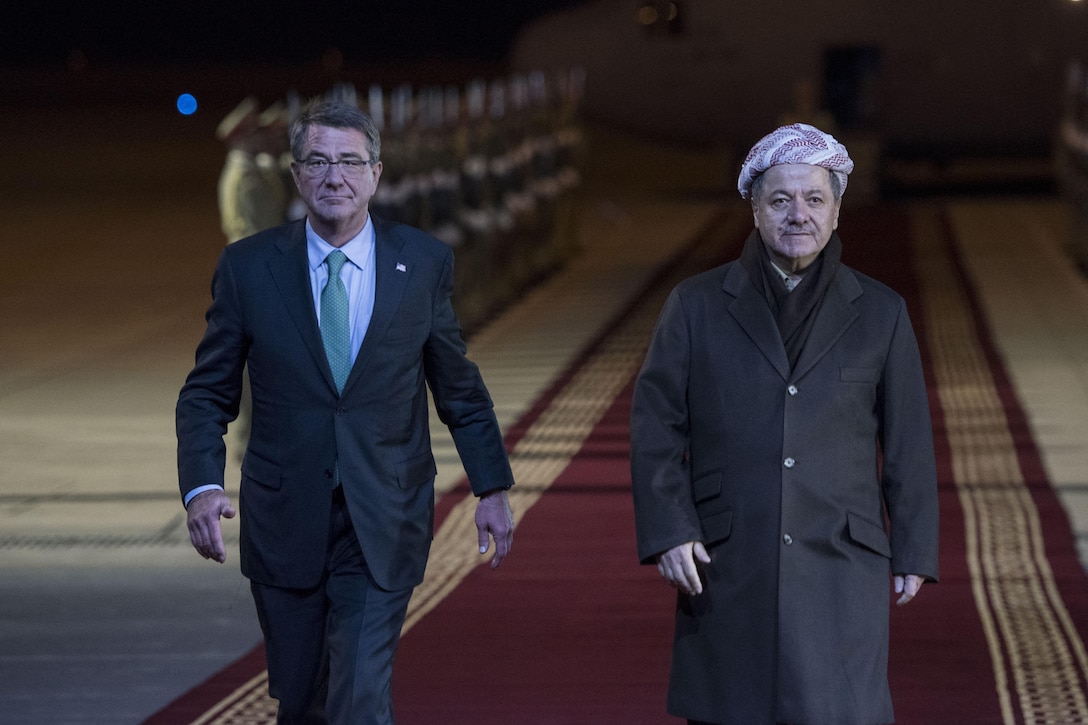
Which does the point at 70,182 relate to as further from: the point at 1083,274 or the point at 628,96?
the point at 1083,274

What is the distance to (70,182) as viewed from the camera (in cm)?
2728

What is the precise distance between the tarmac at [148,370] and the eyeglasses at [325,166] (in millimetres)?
1944

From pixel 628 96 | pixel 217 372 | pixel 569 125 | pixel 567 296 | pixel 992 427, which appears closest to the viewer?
pixel 217 372

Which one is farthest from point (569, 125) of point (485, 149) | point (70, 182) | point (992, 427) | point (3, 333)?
point (70, 182)

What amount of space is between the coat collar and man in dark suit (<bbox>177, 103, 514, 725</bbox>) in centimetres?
65

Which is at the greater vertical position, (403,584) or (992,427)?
(403,584)

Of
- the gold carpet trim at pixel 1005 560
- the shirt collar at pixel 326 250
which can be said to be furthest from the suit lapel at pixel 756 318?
the gold carpet trim at pixel 1005 560

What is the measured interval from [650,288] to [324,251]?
11965 millimetres

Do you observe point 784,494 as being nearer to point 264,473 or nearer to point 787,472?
point 787,472

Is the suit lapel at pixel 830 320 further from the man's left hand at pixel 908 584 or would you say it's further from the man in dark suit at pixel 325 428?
the man in dark suit at pixel 325 428

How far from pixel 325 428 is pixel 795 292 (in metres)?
0.95

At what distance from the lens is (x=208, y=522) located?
3652 mm

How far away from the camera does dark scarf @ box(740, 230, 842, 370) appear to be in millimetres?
3598

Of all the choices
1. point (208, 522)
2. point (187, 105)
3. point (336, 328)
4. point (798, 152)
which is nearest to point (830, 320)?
point (798, 152)
